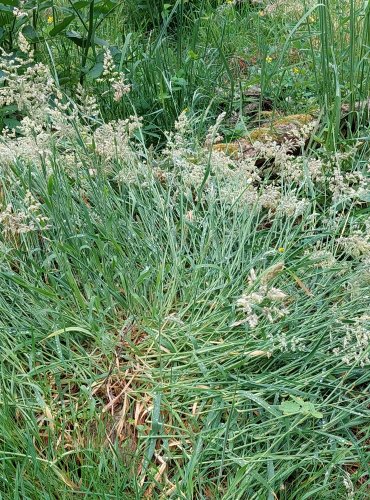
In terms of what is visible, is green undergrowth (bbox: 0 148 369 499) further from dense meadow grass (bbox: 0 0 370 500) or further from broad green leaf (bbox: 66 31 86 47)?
broad green leaf (bbox: 66 31 86 47)

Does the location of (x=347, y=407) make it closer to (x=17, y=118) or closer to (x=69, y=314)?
(x=69, y=314)

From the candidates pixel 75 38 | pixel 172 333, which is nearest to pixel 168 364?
pixel 172 333

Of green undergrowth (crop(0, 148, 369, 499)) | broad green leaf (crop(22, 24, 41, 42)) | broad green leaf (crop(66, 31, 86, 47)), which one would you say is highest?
broad green leaf (crop(22, 24, 41, 42))

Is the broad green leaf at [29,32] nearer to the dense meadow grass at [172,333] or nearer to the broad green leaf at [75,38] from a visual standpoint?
the broad green leaf at [75,38]

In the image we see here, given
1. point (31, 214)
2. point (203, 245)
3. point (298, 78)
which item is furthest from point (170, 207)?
point (298, 78)

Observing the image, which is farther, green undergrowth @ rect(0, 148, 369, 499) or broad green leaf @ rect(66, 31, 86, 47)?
broad green leaf @ rect(66, 31, 86, 47)

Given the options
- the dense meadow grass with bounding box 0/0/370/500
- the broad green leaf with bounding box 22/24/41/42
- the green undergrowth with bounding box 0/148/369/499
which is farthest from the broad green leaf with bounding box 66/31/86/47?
the green undergrowth with bounding box 0/148/369/499

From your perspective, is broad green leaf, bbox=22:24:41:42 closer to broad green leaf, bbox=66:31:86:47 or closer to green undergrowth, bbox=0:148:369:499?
broad green leaf, bbox=66:31:86:47

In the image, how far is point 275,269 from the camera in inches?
82.6

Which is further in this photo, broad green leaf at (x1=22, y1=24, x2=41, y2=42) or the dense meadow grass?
broad green leaf at (x1=22, y1=24, x2=41, y2=42)

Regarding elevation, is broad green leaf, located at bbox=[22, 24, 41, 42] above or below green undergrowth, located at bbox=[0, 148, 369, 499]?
above

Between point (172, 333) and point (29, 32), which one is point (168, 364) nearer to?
point (172, 333)

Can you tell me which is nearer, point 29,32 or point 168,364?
point 168,364

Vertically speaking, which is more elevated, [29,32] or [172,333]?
[29,32]
